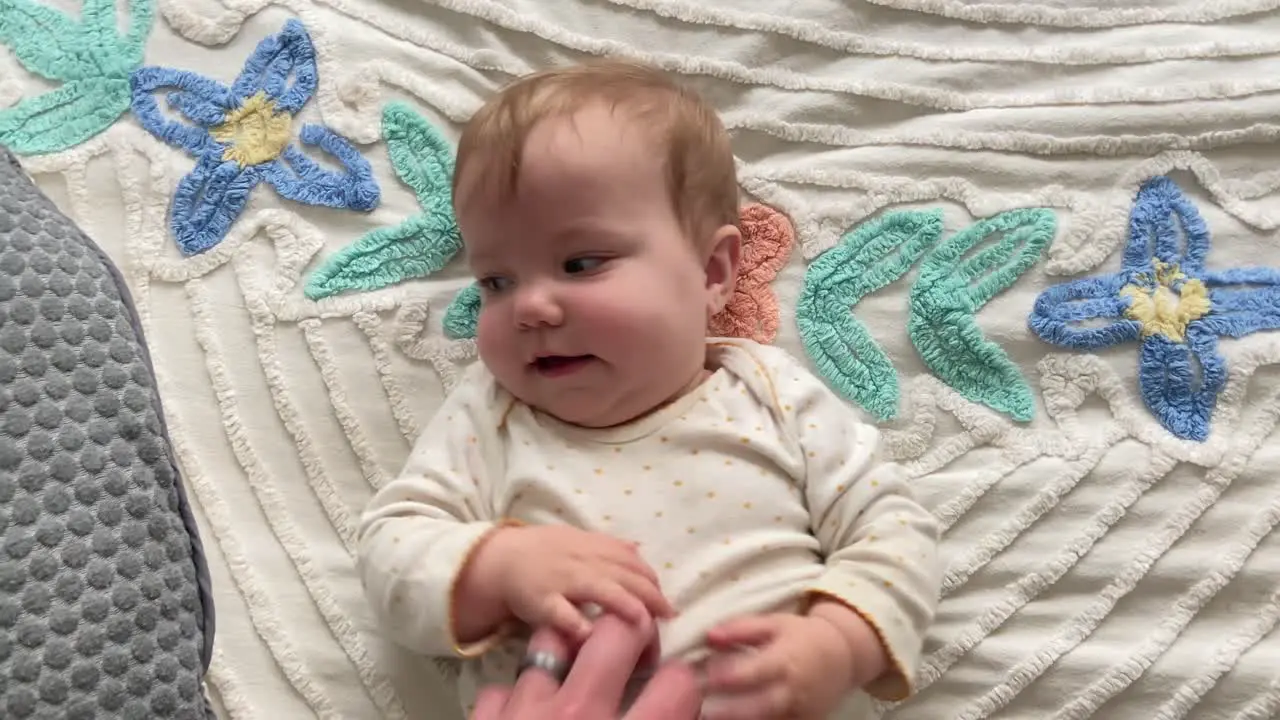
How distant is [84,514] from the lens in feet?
2.41

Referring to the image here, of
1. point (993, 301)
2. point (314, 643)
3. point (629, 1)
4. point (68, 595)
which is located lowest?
point (314, 643)

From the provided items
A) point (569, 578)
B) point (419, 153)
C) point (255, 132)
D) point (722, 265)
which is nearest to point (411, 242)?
point (419, 153)

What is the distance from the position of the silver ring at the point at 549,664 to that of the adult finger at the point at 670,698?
0.05 m

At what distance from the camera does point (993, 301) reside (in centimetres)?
95

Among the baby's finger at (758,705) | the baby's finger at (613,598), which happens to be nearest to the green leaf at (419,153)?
the baby's finger at (613,598)

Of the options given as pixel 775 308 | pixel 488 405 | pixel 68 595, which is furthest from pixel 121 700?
pixel 775 308

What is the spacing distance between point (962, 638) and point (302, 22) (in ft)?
2.81

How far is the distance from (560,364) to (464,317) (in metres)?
0.18

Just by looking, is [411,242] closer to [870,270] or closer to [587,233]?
[587,233]

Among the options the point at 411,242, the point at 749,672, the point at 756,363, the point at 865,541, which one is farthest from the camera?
the point at 411,242

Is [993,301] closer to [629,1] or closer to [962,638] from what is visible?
[962,638]

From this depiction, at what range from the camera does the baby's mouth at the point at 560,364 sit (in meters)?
0.82

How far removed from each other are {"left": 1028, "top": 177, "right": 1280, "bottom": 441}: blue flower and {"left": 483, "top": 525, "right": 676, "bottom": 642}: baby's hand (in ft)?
1.45

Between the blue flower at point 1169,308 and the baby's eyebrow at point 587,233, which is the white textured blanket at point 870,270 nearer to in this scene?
the blue flower at point 1169,308
